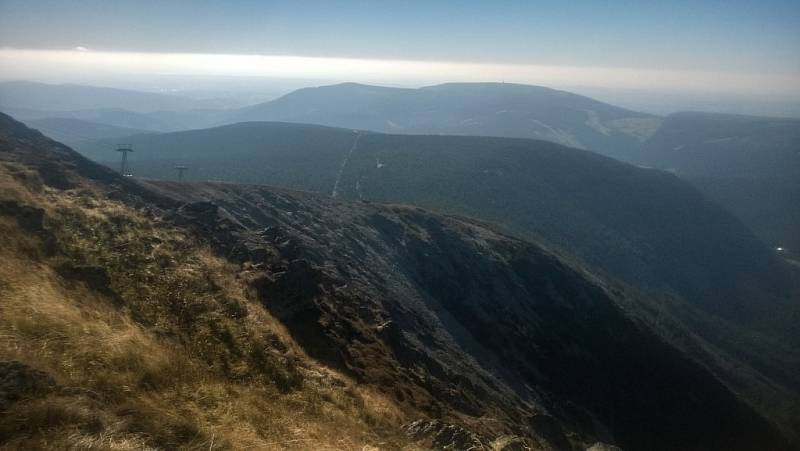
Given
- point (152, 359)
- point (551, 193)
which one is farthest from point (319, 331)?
point (551, 193)

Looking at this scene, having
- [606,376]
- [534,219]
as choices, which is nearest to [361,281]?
[606,376]

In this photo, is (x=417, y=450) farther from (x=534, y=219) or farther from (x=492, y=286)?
(x=534, y=219)

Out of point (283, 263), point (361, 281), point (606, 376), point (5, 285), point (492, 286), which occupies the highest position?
point (5, 285)

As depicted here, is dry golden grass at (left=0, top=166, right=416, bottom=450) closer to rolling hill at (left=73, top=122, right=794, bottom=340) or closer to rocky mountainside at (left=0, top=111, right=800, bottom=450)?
rocky mountainside at (left=0, top=111, right=800, bottom=450)

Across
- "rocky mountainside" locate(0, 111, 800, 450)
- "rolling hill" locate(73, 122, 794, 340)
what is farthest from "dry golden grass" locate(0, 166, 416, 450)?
"rolling hill" locate(73, 122, 794, 340)

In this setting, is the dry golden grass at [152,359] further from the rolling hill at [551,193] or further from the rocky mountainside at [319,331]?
the rolling hill at [551,193]
